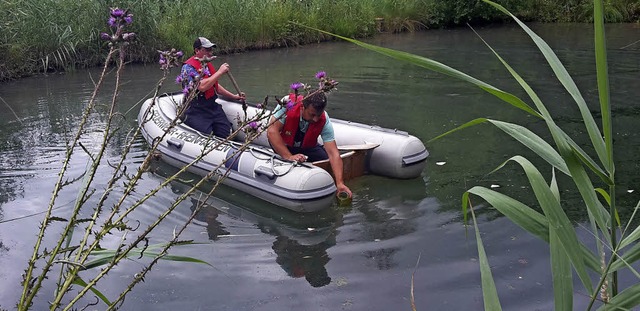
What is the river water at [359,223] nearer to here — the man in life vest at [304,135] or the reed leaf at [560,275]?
the man in life vest at [304,135]

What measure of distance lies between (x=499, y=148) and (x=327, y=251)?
2697mm

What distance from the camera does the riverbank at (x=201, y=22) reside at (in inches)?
436

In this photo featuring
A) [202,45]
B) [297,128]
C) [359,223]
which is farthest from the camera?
[202,45]

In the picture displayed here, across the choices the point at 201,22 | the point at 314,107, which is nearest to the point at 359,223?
the point at 314,107

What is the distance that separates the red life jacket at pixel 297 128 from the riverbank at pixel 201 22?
4.40m

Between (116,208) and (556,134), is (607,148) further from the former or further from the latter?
(116,208)

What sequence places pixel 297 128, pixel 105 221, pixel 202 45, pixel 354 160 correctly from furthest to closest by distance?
pixel 202 45, pixel 354 160, pixel 297 128, pixel 105 221

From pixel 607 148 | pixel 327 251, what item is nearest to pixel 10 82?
pixel 327 251

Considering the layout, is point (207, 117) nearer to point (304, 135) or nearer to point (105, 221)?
point (304, 135)

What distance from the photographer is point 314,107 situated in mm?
5156

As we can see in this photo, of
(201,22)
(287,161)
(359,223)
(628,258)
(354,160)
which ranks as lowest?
(359,223)

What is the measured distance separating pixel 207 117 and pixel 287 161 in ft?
5.32

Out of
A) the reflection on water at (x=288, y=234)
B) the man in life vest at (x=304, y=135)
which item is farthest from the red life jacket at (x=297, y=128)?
the reflection on water at (x=288, y=234)

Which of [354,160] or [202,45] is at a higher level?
[202,45]
